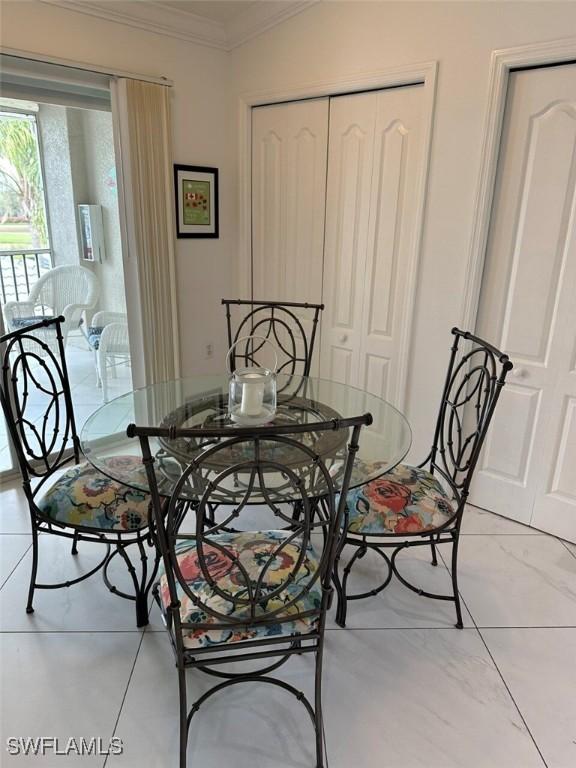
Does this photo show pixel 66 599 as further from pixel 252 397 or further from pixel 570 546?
pixel 570 546

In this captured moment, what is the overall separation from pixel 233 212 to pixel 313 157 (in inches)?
29.1

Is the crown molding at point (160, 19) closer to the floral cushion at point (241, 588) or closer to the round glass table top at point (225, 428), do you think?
the round glass table top at point (225, 428)

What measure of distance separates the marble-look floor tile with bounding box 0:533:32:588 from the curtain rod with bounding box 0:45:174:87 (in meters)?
2.28

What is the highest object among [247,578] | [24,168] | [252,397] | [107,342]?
[24,168]

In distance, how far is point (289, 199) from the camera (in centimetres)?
332

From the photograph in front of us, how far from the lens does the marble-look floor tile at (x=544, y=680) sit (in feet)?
5.19

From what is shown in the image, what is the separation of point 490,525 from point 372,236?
5.50 ft

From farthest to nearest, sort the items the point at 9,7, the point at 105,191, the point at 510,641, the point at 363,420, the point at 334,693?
1. the point at 105,191
2. the point at 9,7
3. the point at 510,641
4. the point at 334,693
5. the point at 363,420

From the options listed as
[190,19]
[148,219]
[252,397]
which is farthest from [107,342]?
[190,19]

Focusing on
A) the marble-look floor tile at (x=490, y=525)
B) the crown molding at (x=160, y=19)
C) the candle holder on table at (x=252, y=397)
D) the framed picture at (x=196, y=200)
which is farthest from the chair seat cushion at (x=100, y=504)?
the crown molding at (x=160, y=19)

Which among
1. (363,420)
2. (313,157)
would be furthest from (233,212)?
(363,420)

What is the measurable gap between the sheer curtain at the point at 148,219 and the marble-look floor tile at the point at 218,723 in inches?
78.9

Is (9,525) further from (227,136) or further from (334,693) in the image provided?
(227,136)

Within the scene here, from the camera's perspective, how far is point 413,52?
253 cm
